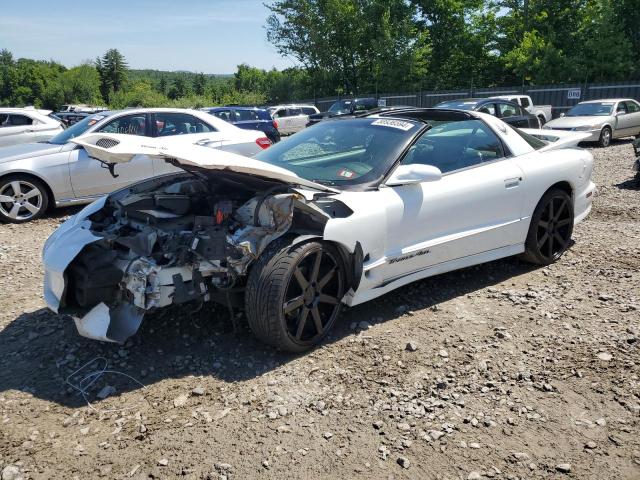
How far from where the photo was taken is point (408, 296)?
4.28m

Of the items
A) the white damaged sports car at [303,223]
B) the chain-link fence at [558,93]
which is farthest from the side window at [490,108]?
the chain-link fence at [558,93]

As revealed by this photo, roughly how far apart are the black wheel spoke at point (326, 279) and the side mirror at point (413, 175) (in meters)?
0.79

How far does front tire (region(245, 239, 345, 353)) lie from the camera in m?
3.10

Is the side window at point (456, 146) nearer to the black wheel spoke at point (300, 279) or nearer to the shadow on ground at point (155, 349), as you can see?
the shadow on ground at point (155, 349)

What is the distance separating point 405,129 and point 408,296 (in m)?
1.38

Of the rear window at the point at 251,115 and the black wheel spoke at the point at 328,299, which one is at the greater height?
the rear window at the point at 251,115

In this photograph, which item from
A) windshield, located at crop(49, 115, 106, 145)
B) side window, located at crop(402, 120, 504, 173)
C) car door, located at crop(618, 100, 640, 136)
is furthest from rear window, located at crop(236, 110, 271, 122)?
side window, located at crop(402, 120, 504, 173)

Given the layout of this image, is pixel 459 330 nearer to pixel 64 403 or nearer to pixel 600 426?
pixel 600 426

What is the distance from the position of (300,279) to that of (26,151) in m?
5.98

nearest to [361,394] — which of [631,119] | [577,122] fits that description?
[577,122]

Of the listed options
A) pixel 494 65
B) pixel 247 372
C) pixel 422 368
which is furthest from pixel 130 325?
pixel 494 65

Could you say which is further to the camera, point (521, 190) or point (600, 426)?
point (521, 190)

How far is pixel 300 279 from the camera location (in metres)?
3.25

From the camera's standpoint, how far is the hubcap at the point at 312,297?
10.7ft
